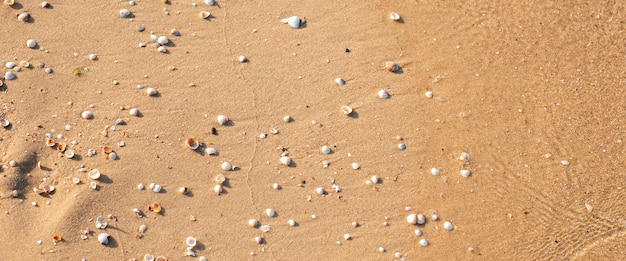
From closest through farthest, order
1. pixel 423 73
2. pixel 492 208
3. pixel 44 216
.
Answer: pixel 44 216 < pixel 492 208 < pixel 423 73

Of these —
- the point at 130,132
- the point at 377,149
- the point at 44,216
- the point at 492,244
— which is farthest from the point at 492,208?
the point at 44,216

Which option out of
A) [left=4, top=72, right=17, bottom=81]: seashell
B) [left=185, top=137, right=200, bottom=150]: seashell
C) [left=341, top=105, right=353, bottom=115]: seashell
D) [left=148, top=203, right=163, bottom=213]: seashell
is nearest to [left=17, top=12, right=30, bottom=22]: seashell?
[left=4, top=72, right=17, bottom=81]: seashell

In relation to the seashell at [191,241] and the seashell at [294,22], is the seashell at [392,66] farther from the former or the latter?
the seashell at [191,241]

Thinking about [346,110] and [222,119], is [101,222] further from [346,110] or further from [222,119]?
[346,110]

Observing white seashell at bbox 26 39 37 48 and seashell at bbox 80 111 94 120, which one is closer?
seashell at bbox 80 111 94 120

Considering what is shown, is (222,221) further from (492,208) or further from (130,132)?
(492,208)

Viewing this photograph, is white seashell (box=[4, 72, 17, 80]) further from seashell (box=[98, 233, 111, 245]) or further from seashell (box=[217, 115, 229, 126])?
seashell (box=[217, 115, 229, 126])

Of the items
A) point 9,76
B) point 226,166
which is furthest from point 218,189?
point 9,76
